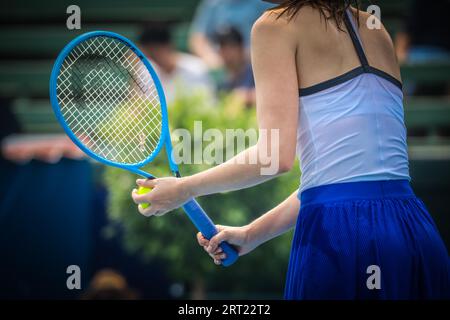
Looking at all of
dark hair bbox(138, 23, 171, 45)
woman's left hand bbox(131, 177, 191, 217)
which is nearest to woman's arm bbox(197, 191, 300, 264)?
woman's left hand bbox(131, 177, 191, 217)

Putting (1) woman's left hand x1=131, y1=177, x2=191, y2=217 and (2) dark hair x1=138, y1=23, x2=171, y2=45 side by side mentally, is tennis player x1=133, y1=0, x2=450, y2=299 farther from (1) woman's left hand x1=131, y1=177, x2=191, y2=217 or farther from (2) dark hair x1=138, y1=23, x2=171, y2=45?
(2) dark hair x1=138, y1=23, x2=171, y2=45

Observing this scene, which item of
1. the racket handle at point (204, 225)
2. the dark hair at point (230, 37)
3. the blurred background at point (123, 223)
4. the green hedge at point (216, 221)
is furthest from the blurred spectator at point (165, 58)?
the racket handle at point (204, 225)

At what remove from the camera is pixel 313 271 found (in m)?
1.50

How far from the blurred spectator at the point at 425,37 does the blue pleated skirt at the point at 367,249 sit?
143 inches

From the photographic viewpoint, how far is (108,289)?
322cm

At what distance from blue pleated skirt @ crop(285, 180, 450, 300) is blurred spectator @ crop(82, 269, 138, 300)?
71.3 inches

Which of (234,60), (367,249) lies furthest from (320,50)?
(234,60)

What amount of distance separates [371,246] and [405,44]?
3807 mm

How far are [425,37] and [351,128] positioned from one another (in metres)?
3.82

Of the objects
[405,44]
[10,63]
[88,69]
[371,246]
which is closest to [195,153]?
[88,69]

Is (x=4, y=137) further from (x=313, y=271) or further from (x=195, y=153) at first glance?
(x=313, y=271)

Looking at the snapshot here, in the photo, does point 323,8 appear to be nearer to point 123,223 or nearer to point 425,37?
point 123,223

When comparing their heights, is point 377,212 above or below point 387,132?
below

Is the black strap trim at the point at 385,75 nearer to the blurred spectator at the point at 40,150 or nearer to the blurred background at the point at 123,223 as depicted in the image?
the blurred background at the point at 123,223
